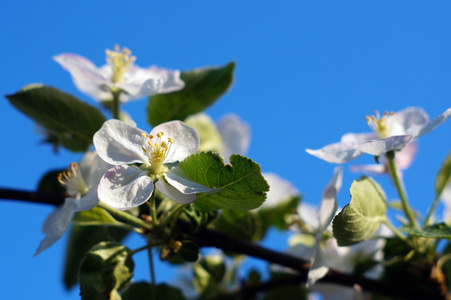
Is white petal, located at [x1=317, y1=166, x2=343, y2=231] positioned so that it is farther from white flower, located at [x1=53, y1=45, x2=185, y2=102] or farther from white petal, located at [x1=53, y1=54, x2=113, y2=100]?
white petal, located at [x1=53, y1=54, x2=113, y2=100]

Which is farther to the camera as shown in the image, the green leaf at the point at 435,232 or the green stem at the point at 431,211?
the green stem at the point at 431,211

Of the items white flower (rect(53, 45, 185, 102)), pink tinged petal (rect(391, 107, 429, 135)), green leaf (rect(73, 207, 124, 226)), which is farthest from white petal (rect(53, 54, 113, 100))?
pink tinged petal (rect(391, 107, 429, 135))

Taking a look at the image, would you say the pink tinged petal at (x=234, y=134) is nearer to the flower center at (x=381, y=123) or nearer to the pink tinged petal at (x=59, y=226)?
the flower center at (x=381, y=123)

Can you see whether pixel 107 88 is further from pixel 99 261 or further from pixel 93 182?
pixel 99 261

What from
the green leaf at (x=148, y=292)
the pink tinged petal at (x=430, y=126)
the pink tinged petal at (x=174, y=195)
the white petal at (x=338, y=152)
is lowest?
the green leaf at (x=148, y=292)

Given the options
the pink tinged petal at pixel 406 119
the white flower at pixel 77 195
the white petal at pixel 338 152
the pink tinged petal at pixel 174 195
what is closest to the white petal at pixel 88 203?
the white flower at pixel 77 195

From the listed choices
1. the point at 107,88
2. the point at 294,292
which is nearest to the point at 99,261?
the point at 107,88

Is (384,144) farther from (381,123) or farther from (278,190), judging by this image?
(278,190)
